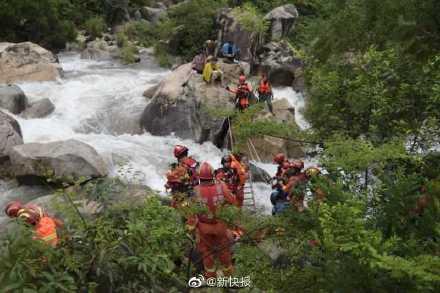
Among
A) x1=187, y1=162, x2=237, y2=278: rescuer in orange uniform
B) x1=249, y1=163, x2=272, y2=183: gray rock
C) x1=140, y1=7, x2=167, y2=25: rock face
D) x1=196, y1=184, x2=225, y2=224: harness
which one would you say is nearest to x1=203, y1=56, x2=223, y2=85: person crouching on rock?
x1=249, y1=163, x2=272, y2=183: gray rock

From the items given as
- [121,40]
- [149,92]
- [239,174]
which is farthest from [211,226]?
[121,40]

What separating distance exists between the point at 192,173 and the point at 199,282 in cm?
372

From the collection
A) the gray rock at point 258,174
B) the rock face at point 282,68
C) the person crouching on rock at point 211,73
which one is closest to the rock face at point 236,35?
the rock face at point 282,68

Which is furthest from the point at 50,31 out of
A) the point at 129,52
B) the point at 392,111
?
the point at 392,111

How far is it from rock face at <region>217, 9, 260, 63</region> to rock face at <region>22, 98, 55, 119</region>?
873 centimetres

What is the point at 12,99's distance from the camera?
13.7 m

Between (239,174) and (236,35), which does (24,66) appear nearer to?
(236,35)

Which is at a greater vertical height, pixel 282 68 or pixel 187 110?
pixel 187 110

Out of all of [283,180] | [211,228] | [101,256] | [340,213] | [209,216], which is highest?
[340,213]

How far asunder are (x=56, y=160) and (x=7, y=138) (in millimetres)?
1973

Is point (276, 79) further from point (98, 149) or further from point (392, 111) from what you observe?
point (392, 111)

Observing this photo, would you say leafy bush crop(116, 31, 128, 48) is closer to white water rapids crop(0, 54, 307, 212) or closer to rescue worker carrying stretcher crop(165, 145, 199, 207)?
white water rapids crop(0, 54, 307, 212)

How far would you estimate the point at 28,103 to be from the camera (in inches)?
570

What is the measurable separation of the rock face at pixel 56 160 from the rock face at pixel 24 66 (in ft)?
23.9
